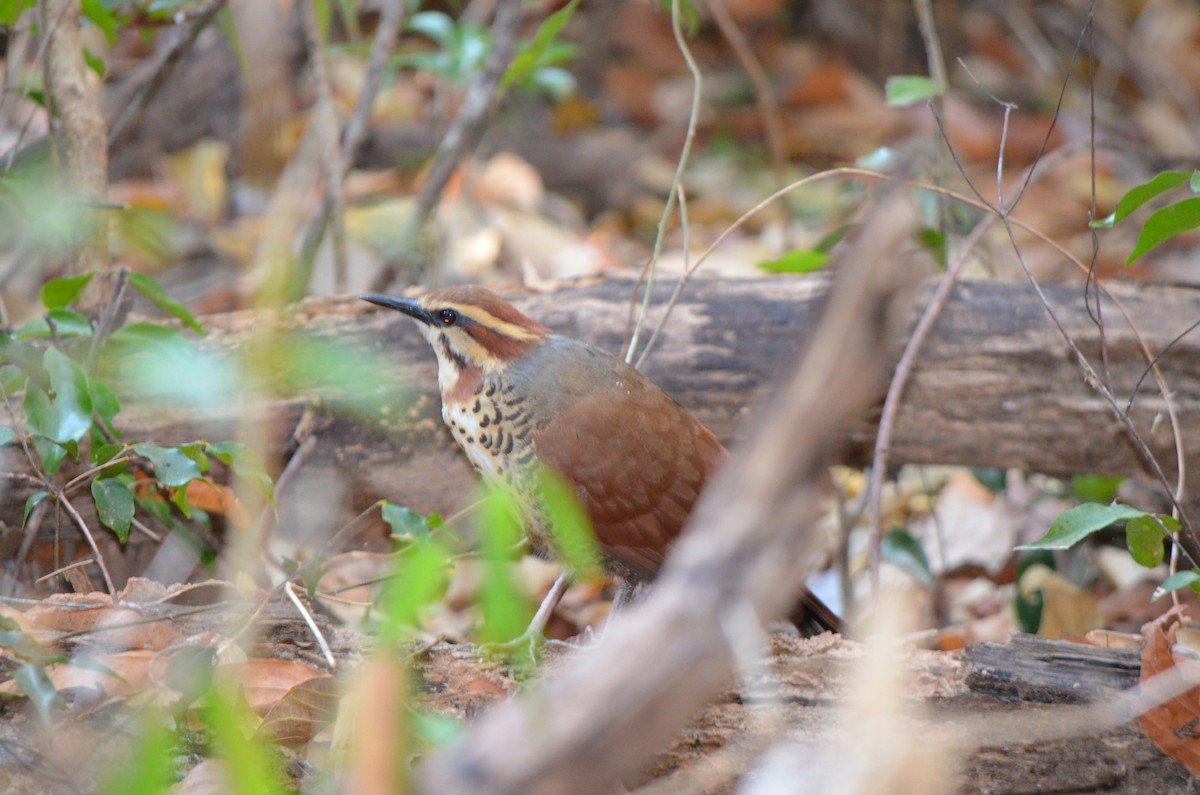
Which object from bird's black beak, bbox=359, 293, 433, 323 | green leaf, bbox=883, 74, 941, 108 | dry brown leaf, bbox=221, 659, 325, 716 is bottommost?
dry brown leaf, bbox=221, 659, 325, 716

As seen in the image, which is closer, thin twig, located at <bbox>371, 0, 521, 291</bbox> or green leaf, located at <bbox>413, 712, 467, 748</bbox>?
green leaf, located at <bbox>413, 712, 467, 748</bbox>

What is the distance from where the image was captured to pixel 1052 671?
2781mm

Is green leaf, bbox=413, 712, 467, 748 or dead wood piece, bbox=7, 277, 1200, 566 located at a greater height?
dead wood piece, bbox=7, 277, 1200, 566

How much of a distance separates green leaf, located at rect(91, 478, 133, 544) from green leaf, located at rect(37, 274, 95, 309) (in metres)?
0.52

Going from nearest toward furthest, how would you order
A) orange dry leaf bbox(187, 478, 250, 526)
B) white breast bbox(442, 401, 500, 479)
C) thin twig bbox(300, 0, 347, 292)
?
white breast bbox(442, 401, 500, 479), orange dry leaf bbox(187, 478, 250, 526), thin twig bbox(300, 0, 347, 292)

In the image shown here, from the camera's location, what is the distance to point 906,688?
276 centimetres

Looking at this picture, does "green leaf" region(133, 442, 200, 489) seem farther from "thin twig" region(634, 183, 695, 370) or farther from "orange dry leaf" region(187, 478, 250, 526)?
"thin twig" region(634, 183, 695, 370)

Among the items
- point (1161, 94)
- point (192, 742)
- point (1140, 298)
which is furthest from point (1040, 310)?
point (1161, 94)

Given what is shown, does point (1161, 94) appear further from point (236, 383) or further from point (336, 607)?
point (236, 383)

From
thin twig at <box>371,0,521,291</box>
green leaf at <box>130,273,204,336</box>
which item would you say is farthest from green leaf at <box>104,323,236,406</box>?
thin twig at <box>371,0,521,291</box>

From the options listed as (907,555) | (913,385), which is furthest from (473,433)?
(907,555)

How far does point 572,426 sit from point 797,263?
46.4 inches

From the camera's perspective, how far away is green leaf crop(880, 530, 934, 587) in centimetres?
421

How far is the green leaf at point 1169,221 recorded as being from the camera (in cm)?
278
